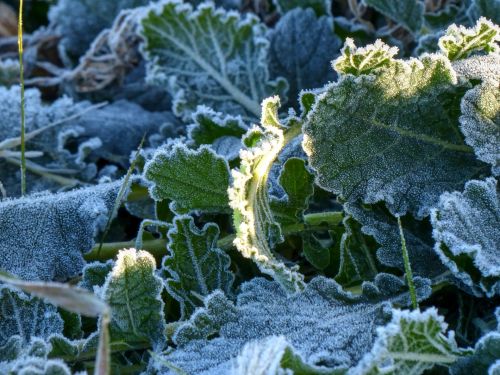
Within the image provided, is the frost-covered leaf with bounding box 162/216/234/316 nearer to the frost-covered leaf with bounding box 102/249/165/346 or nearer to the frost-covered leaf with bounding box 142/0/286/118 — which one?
the frost-covered leaf with bounding box 102/249/165/346

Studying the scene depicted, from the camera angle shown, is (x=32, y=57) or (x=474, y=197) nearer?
(x=474, y=197)

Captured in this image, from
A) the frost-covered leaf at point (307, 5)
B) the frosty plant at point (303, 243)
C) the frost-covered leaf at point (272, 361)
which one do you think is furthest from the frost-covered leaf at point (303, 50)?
the frost-covered leaf at point (272, 361)

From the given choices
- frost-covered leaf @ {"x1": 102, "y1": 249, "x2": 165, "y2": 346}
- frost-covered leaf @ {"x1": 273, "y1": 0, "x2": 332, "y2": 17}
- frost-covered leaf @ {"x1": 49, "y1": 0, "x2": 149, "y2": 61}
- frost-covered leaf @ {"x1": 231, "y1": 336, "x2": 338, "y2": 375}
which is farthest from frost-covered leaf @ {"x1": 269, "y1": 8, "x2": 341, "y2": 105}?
frost-covered leaf @ {"x1": 231, "y1": 336, "x2": 338, "y2": 375}

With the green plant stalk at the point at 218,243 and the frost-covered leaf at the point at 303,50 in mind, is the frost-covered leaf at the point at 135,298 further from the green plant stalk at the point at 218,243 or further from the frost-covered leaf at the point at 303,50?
the frost-covered leaf at the point at 303,50

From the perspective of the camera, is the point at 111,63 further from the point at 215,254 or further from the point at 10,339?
the point at 10,339

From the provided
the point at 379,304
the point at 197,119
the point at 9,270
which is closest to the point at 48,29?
the point at 197,119

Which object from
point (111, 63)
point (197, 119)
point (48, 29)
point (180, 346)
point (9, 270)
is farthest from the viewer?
point (48, 29)

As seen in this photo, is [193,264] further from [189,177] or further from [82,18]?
[82,18]

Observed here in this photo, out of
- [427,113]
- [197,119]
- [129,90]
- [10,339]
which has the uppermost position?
[427,113]
